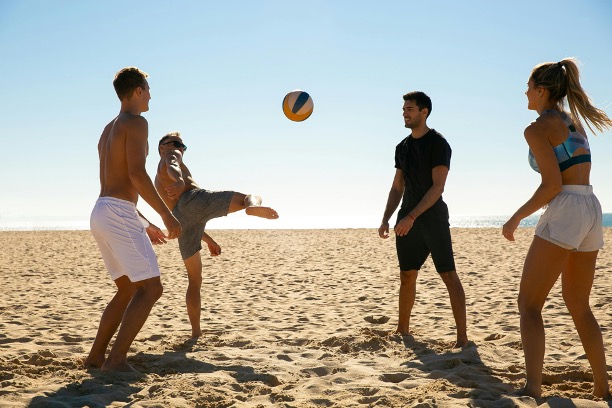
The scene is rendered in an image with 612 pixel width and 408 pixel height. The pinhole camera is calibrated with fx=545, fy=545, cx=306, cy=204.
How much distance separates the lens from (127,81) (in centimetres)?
397

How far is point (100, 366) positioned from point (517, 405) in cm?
288

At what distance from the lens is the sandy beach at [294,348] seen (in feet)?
11.2

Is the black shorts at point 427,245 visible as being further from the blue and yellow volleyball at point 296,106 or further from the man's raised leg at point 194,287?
the blue and yellow volleyball at point 296,106

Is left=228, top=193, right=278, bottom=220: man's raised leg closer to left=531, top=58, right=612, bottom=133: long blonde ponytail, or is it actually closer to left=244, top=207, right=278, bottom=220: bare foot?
left=244, top=207, right=278, bottom=220: bare foot

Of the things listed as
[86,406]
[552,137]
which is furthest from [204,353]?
[552,137]

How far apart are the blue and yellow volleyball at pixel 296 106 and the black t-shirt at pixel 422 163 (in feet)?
6.09

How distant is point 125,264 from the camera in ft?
12.2

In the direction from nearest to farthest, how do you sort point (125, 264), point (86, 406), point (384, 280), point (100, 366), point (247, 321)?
point (86, 406)
point (125, 264)
point (100, 366)
point (247, 321)
point (384, 280)

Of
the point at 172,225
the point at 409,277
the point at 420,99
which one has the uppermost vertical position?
the point at 420,99

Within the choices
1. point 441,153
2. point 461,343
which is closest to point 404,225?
point 441,153

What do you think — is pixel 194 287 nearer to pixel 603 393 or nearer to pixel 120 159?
pixel 120 159

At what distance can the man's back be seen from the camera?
383cm

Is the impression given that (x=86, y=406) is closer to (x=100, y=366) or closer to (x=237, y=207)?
(x=100, y=366)

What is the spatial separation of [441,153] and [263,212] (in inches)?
66.3
